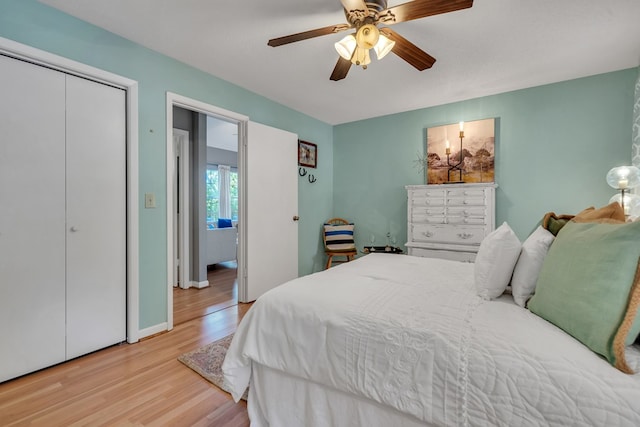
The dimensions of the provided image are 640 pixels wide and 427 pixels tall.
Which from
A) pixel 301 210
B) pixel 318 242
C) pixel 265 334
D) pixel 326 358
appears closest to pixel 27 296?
pixel 265 334

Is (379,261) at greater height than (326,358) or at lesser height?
greater

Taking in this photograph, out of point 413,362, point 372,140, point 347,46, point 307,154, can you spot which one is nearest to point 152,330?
point 413,362

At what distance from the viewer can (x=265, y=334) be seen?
1369mm

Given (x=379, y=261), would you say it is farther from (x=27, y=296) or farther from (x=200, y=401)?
(x=27, y=296)

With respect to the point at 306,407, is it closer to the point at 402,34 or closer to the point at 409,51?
the point at 409,51

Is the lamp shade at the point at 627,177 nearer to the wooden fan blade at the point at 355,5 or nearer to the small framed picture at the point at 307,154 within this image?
the wooden fan blade at the point at 355,5

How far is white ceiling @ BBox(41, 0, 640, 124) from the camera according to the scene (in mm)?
1913

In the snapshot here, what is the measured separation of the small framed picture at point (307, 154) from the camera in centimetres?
404

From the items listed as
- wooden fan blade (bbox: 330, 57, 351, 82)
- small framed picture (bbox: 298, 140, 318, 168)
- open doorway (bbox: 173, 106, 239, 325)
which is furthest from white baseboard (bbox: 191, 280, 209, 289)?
wooden fan blade (bbox: 330, 57, 351, 82)

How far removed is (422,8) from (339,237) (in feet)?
10.0

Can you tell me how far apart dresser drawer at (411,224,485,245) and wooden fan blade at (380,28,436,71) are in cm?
193

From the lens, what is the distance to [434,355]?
984 millimetres

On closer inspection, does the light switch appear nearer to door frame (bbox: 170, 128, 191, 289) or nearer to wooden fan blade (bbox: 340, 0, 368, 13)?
door frame (bbox: 170, 128, 191, 289)

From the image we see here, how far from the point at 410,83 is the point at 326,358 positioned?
9.42ft
